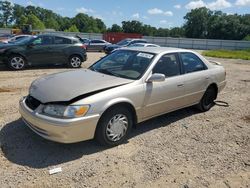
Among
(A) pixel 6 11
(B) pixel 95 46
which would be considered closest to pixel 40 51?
(B) pixel 95 46

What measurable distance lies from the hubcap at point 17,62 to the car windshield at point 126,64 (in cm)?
657

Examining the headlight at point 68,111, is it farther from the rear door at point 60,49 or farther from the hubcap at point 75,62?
the hubcap at point 75,62

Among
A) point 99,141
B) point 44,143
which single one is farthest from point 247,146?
point 44,143

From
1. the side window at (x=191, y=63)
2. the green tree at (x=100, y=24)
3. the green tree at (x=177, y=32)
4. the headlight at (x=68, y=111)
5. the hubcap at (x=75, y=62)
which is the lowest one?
the hubcap at (x=75, y=62)

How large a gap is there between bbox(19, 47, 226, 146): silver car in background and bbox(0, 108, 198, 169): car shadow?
11.8 inches

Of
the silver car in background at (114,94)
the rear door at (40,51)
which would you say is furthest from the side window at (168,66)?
the rear door at (40,51)

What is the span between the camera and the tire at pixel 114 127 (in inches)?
167

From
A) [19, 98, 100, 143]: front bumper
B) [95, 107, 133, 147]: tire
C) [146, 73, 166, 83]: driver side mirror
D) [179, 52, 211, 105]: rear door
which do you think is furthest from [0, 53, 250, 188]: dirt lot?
[146, 73, 166, 83]: driver side mirror

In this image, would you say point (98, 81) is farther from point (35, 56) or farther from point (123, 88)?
point (35, 56)

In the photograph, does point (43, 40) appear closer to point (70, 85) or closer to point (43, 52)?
point (43, 52)

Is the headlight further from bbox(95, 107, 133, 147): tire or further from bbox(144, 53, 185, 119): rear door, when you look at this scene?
bbox(144, 53, 185, 119): rear door

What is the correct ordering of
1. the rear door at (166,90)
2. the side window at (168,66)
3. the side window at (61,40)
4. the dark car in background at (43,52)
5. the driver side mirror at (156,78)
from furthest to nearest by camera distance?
the side window at (61,40), the dark car in background at (43,52), the side window at (168,66), the rear door at (166,90), the driver side mirror at (156,78)

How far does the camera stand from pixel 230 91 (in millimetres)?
9055

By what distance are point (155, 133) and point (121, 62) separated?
150 cm
